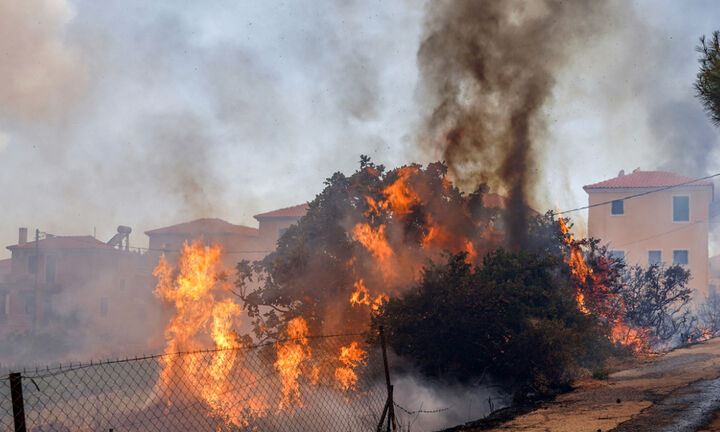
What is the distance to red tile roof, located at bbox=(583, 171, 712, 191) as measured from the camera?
1681 inches

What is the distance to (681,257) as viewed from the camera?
40531mm

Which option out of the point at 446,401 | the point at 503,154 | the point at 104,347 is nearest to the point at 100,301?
the point at 104,347

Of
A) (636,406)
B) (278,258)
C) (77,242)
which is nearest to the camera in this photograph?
(636,406)

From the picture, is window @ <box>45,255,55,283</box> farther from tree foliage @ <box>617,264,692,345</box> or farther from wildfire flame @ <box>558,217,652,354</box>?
tree foliage @ <box>617,264,692,345</box>

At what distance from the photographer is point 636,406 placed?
9.75 meters

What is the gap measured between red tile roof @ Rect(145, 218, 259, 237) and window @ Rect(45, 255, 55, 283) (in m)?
8.45

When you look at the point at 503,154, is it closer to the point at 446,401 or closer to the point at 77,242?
the point at 446,401

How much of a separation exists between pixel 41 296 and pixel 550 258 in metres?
46.2

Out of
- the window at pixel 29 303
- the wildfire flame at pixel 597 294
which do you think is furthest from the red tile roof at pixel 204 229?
the wildfire flame at pixel 597 294

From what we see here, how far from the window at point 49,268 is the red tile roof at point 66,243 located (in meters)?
0.99

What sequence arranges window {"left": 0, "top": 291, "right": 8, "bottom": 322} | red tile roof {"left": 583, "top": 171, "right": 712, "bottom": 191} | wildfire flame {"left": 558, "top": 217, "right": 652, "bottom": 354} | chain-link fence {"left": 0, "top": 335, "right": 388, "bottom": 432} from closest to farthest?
chain-link fence {"left": 0, "top": 335, "right": 388, "bottom": 432} → wildfire flame {"left": 558, "top": 217, "right": 652, "bottom": 354} → red tile roof {"left": 583, "top": 171, "right": 712, "bottom": 191} → window {"left": 0, "top": 291, "right": 8, "bottom": 322}

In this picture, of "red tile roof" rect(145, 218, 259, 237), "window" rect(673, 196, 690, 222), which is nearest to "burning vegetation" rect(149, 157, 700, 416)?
"window" rect(673, 196, 690, 222)

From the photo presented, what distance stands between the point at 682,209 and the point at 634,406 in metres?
36.5

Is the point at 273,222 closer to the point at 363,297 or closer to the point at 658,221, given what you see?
the point at 658,221
